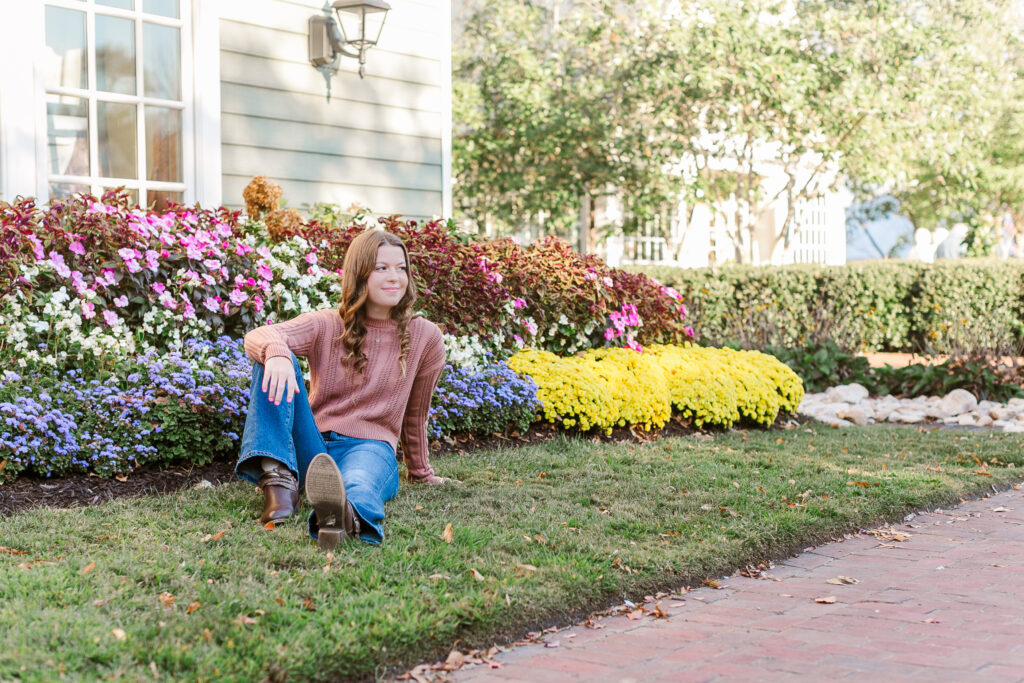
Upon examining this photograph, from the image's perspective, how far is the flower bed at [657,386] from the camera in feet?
20.8

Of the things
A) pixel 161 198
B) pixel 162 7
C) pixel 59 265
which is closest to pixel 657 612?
pixel 59 265

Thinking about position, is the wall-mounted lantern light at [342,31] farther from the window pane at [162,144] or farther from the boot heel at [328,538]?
the boot heel at [328,538]

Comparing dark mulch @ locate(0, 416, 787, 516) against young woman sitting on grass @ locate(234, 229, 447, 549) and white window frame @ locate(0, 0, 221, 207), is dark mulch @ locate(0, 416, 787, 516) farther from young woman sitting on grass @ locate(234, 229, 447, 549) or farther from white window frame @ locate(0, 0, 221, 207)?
white window frame @ locate(0, 0, 221, 207)

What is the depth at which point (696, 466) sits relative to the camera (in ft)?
18.2

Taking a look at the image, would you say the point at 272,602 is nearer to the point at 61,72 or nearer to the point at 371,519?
the point at 371,519

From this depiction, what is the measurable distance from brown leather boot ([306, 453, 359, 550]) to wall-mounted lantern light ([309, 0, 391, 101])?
4564 mm

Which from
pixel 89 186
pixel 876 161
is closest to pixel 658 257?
pixel 876 161

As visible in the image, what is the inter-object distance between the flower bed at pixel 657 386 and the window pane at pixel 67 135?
292 cm

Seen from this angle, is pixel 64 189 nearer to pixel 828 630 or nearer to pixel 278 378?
pixel 278 378

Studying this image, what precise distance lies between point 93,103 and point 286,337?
10.8 feet

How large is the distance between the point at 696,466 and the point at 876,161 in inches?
359

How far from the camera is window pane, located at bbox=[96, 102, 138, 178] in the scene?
658cm

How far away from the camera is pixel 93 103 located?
650 cm

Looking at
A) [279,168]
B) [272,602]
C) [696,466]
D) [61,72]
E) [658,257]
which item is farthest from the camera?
[658,257]
